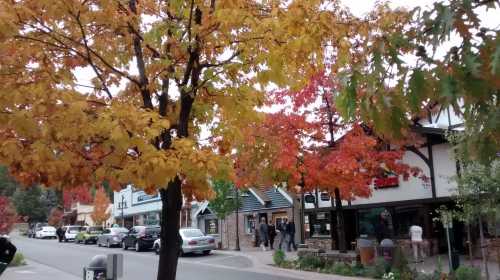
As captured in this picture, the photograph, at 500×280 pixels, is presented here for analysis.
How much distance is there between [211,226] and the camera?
40.9 metres

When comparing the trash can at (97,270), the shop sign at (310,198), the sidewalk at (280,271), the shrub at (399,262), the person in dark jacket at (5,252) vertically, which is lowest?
the sidewalk at (280,271)

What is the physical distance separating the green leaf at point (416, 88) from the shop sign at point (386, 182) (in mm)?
20904

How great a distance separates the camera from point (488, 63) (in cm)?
304

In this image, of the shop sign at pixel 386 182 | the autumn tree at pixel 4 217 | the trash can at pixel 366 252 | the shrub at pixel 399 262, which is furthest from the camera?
the shop sign at pixel 386 182

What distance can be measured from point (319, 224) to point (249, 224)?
8554 mm

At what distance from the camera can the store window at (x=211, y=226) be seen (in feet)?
131

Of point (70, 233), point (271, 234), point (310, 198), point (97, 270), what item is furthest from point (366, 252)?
point (70, 233)

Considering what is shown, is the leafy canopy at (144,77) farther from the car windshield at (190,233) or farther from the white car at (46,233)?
the white car at (46,233)

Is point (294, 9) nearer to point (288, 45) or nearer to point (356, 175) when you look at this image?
point (288, 45)

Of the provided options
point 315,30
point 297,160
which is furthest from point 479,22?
point 297,160

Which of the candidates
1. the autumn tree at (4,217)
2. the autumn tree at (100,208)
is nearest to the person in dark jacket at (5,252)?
the autumn tree at (4,217)

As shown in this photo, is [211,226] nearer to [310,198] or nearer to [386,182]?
[310,198]

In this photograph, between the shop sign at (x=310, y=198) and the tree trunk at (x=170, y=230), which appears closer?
the tree trunk at (x=170, y=230)

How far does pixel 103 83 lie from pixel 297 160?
11326 mm
